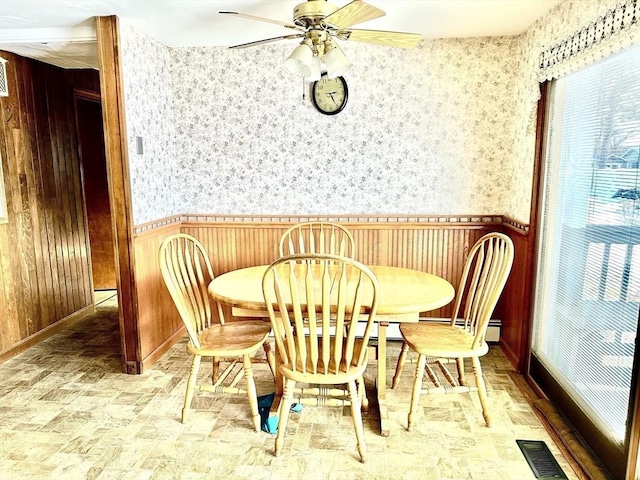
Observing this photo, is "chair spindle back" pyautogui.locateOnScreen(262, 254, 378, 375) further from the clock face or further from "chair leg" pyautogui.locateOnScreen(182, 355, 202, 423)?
the clock face

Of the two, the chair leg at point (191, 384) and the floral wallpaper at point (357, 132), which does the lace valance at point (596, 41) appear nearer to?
the floral wallpaper at point (357, 132)

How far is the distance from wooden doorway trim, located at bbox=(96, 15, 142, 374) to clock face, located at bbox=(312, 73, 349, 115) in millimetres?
1352

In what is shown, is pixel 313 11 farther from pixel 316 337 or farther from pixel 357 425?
pixel 357 425

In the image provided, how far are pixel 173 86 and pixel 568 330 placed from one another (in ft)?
10.3

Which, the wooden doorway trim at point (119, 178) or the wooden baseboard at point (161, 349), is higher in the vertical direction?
the wooden doorway trim at point (119, 178)

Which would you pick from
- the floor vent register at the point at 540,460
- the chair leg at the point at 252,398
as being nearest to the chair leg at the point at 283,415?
the chair leg at the point at 252,398

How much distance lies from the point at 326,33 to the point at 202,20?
1115 millimetres

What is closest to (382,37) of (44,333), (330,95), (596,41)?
(596,41)

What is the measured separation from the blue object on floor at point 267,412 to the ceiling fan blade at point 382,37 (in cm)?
Answer: 186

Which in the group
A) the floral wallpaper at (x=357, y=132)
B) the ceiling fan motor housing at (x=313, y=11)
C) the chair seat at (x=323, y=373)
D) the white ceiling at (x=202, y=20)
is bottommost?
the chair seat at (x=323, y=373)

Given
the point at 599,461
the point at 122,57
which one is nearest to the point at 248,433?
the point at 599,461

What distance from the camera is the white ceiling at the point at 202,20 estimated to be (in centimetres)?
253

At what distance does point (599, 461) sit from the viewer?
6.74 ft

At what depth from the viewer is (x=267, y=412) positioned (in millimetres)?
2473
